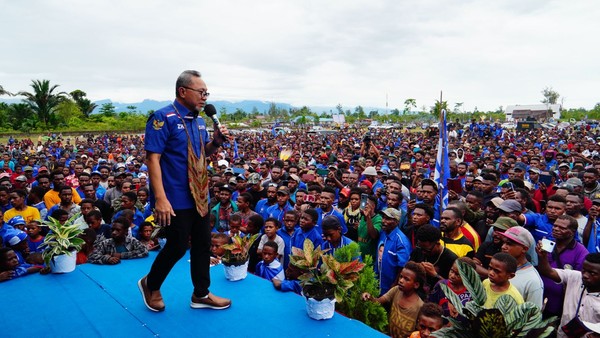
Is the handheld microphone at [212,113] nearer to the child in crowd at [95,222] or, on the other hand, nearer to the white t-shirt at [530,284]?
the white t-shirt at [530,284]

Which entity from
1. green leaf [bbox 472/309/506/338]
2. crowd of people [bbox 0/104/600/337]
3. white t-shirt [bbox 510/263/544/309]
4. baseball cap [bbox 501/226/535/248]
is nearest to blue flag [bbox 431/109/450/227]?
crowd of people [bbox 0/104/600/337]

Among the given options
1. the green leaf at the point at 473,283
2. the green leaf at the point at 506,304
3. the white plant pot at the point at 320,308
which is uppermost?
the green leaf at the point at 473,283

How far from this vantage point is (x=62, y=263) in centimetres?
329

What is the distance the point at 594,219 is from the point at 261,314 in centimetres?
442

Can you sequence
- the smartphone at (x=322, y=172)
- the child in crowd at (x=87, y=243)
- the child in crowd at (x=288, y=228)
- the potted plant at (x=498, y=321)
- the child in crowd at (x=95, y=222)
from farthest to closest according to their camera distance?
the smartphone at (x=322, y=172) → the child in crowd at (x=95, y=222) → the child in crowd at (x=288, y=228) → the child in crowd at (x=87, y=243) → the potted plant at (x=498, y=321)

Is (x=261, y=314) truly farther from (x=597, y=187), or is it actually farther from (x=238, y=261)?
(x=597, y=187)

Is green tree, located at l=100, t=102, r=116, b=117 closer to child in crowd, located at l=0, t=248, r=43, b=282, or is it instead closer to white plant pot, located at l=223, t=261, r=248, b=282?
child in crowd, located at l=0, t=248, r=43, b=282

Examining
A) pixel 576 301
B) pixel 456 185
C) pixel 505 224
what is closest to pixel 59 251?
pixel 505 224

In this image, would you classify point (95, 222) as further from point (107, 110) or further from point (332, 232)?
point (107, 110)

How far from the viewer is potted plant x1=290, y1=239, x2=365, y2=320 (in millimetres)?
2570

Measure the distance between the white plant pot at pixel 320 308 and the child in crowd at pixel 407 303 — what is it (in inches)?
23.6

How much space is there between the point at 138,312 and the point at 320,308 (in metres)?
1.22

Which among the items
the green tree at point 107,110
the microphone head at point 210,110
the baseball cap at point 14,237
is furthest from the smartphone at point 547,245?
the green tree at point 107,110

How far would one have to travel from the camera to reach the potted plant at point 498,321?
5.85ft
